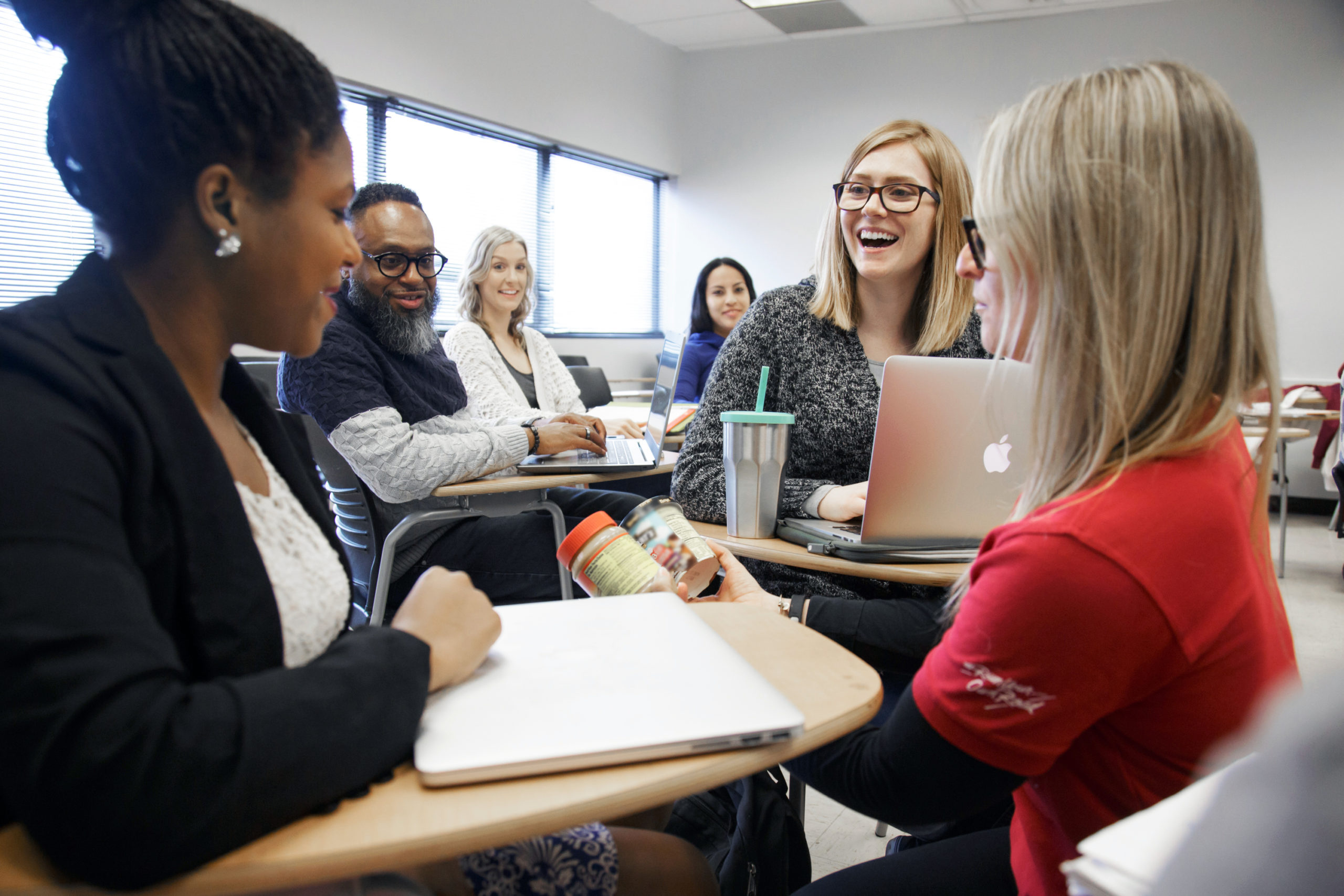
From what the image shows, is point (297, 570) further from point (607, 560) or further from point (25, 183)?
point (25, 183)

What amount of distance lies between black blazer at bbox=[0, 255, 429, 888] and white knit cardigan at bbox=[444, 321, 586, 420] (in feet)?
7.47

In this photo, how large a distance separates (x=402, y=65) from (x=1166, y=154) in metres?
4.85

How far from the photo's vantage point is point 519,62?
5566 millimetres

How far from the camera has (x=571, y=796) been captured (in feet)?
1.80

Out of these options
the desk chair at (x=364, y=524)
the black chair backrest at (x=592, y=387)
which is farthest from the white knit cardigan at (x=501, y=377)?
the black chair backrest at (x=592, y=387)

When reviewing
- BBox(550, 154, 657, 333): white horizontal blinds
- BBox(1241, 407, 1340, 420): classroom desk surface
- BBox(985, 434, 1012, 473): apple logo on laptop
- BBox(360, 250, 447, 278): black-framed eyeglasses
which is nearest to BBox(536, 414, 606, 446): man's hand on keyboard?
BBox(360, 250, 447, 278): black-framed eyeglasses

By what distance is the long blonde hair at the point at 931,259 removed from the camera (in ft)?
5.56

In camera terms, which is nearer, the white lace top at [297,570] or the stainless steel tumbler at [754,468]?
the white lace top at [297,570]

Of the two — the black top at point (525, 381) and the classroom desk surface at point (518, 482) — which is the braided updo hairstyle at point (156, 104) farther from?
the black top at point (525, 381)

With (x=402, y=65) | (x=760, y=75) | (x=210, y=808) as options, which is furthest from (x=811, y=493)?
(x=760, y=75)

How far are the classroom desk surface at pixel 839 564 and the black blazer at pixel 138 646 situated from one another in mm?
735

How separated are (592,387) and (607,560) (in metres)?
3.90

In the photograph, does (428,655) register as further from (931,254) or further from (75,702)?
(931,254)

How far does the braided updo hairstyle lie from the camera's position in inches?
23.7
